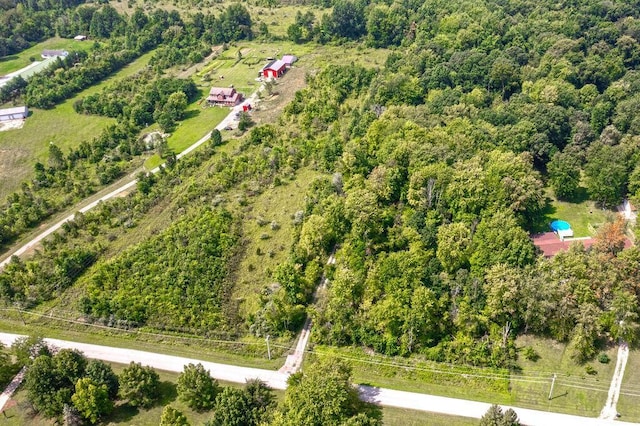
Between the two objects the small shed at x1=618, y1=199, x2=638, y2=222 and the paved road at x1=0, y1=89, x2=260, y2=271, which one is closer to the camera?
the small shed at x1=618, y1=199, x2=638, y2=222

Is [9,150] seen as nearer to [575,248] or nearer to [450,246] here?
[450,246]

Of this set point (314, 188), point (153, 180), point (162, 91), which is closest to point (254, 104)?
point (162, 91)

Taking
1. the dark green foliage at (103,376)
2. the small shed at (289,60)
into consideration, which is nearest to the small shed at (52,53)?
the small shed at (289,60)

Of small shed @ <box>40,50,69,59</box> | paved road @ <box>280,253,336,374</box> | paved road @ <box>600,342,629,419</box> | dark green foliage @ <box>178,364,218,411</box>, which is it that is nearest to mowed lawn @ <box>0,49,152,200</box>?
small shed @ <box>40,50,69,59</box>

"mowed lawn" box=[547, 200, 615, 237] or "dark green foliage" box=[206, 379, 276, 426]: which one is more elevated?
"mowed lawn" box=[547, 200, 615, 237]

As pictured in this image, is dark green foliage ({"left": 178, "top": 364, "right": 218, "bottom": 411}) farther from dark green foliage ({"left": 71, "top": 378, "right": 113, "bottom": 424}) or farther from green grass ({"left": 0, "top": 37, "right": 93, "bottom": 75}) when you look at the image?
green grass ({"left": 0, "top": 37, "right": 93, "bottom": 75})

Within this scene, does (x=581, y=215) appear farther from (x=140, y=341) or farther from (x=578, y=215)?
(x=140, y=341)
